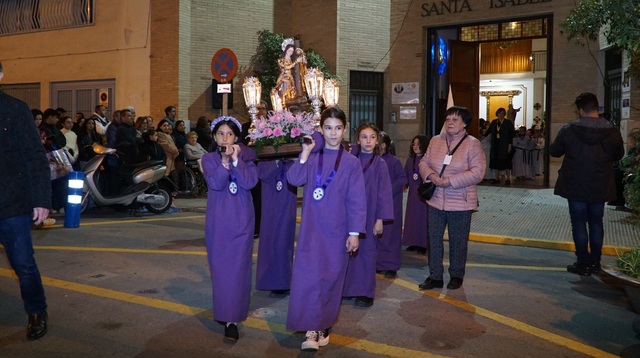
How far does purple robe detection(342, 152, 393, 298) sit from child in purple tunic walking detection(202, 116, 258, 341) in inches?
52.4

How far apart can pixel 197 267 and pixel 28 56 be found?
18.2 meters

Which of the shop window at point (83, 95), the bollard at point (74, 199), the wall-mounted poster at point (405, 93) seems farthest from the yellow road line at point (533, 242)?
the shop window at point (83, 95)

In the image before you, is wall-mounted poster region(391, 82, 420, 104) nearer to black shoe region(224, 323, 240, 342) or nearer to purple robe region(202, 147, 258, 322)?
purple robe region(202, 147, 258, 322)

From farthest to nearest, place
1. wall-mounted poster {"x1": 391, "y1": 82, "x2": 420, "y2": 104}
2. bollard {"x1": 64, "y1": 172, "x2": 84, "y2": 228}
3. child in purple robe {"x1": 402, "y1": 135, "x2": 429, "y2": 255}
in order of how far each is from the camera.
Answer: wall-mounted poster {"x1": 391, "y1": 82, "x2": 420, "y2": 104}, bollard {"x1": 64, "y1": 172, "x2": 84, "y2": 228}, child in purple robe {"x1": 402, "y1": 135, "x2": 429, "y2": 255}

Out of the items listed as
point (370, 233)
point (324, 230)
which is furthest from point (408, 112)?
point (324, 230)

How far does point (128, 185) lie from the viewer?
1334cm

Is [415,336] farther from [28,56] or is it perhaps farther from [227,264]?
[28,56]

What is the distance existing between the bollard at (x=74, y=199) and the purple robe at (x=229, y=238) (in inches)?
A: 243

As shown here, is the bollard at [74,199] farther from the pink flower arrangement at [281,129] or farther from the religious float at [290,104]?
the pink flower arrangement at [281,129]

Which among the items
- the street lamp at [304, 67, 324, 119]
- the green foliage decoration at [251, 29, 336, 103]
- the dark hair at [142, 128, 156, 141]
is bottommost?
the dark hair at [142, 128, 156, 141]

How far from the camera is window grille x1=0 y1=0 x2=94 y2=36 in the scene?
22.8 metres

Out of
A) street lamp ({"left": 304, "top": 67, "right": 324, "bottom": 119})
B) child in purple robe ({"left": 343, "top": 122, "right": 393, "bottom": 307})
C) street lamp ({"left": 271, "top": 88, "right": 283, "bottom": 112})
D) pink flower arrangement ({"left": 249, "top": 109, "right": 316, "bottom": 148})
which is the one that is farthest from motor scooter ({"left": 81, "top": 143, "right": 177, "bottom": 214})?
pink flower arrangement ({"left": 249, "top": 109, "right": 316, "bottom": 148})

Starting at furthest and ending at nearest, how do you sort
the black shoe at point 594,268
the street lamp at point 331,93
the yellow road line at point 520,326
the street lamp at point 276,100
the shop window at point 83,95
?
the shop window at point 83,95 → the street lamp at point 276,100 → the street lamp at point 331,93 → the black shoe at point 594,268 → the yellow road line at point 520,326

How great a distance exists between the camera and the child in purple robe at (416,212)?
9883 mm
